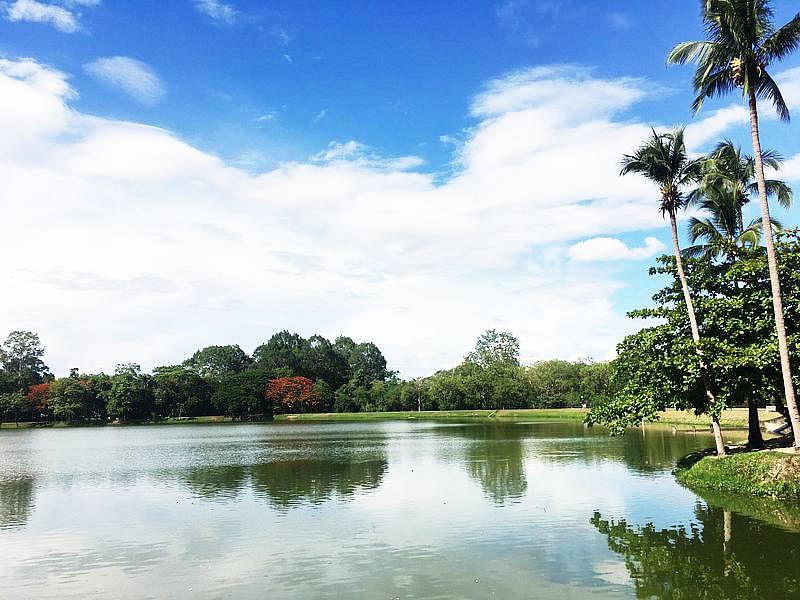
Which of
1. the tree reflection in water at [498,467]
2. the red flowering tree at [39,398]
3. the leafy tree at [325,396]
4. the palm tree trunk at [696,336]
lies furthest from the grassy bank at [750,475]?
the red flowering tree at [39,398]

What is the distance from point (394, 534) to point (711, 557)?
9823 mm

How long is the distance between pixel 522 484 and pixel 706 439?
28.9 metres

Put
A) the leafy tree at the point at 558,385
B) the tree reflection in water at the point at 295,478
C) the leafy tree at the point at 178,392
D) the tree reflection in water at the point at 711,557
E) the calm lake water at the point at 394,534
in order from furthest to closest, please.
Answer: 1. the leafy tree at the point at 178,392
2. the leafy tree at the point at 558,385
3. the tree reflection in water at the point at 295,478
4. the calm lake water at the point at 394,534
5. the tree reflection in water at the point at 711,557

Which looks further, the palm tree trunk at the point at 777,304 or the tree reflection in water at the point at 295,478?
the tree reflection in water at the point at 295,478

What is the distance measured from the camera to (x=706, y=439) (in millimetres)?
52219

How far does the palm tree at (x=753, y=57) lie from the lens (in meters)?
25.2

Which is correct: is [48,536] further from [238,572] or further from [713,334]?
[713,334]

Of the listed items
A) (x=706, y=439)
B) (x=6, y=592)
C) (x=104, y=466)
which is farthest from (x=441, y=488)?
(x=706, y=439)

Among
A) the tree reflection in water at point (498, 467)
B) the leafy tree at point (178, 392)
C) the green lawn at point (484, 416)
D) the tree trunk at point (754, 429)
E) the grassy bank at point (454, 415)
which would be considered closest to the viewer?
the tree reflection in water at point (498, 467)

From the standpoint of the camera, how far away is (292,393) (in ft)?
485

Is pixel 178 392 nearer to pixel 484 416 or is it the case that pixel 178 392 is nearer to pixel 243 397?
pixel 243 397

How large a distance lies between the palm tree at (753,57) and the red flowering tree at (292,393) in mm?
129942

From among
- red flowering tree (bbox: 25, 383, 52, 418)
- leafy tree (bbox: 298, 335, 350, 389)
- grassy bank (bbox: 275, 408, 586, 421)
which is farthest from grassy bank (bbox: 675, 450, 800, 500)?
leafy tree (bbox: 298, 335, 350, 389)

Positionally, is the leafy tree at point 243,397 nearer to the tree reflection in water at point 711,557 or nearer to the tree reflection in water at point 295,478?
the tree reflection in water at point 295,478
